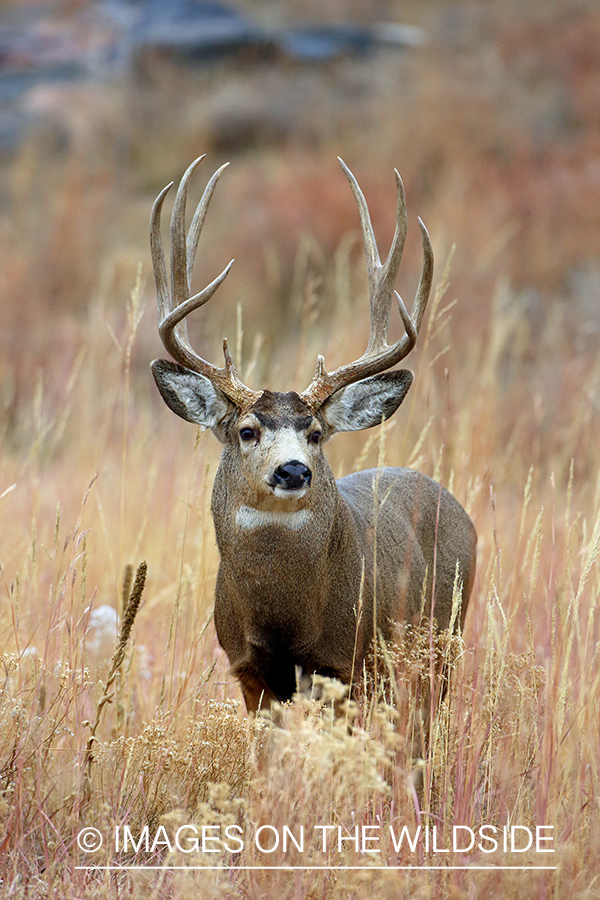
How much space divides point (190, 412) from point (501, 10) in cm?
1921

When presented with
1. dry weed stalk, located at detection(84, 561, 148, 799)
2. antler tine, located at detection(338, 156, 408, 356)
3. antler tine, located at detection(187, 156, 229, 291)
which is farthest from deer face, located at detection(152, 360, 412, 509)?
dry weed stalk, located at detection(84, 561, 148, 799)

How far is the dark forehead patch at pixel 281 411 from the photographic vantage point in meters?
3.43

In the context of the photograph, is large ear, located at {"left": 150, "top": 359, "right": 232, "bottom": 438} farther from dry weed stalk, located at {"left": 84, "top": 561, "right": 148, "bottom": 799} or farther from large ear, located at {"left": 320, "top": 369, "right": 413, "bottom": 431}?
dry weed stalk, located at {"left": 84, "top": 561, "right": 148, "bottom": 799}

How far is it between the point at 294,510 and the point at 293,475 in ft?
0.99

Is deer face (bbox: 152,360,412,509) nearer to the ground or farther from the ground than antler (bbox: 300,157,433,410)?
nearer to the ground

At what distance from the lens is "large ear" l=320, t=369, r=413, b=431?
3.75 meters

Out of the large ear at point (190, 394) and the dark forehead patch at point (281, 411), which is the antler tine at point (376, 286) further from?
the large ear at point (190, 394)

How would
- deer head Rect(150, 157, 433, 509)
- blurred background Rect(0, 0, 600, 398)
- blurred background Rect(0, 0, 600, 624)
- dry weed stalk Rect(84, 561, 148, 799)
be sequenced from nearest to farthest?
1. dry weed stalk Rect(84, 561, 148, 799)
2. deer head Rect(150, 157, 433, 509)
3. blurred background Rect(0, 0, 600, 624)
4. blurred background Rect(0, 0, 600, 398)

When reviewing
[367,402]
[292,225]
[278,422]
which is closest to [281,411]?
[278,422]

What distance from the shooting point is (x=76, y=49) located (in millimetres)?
19984

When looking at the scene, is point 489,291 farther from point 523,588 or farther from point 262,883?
point 262,883
